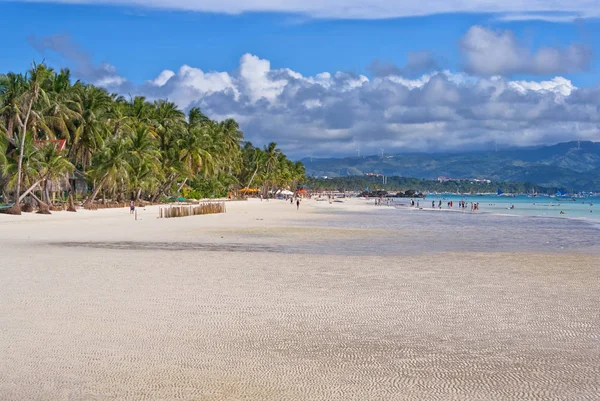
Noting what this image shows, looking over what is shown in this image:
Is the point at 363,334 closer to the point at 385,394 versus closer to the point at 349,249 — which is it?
the point at 385,394

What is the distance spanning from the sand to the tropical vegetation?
27219mm

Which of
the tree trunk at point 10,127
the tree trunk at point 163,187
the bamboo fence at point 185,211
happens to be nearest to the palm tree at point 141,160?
the bamboo fence at point 185,211

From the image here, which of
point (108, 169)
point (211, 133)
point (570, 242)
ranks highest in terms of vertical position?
point (211, 133)

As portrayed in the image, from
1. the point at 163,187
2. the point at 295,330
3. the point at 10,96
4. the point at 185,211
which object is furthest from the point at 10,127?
the point at 295,330

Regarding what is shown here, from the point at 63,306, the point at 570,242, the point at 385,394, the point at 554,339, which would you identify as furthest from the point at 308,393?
the point at 570,242

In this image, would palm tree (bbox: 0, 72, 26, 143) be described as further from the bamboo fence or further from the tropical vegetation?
the bamboo fence

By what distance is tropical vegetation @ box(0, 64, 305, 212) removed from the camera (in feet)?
141

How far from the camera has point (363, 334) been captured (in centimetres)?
902

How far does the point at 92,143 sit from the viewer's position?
54844 mm

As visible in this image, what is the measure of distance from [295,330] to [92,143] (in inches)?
1926

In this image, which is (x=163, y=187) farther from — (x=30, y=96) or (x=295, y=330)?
(x=295, y=330)

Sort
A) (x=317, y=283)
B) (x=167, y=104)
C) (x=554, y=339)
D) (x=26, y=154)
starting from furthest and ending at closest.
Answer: (x=167, y=104) < (x=26, y=154) < (x=317, y=283) < (x=554, y=339)

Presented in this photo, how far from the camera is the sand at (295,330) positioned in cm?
664

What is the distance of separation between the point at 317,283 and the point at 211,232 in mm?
17926
